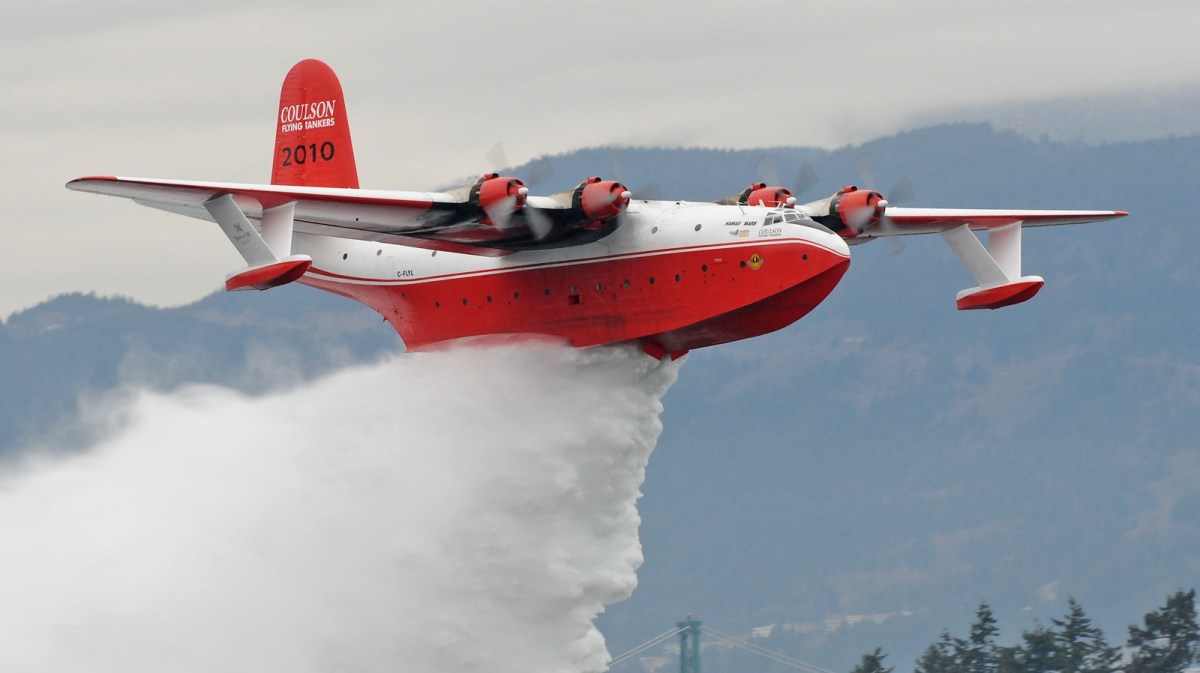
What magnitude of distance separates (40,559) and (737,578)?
107m

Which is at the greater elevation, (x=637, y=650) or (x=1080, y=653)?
(x=1080, y=653)

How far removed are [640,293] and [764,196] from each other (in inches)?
153

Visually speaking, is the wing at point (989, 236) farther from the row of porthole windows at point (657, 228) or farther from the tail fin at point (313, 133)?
the tail fin at point (313, 133)

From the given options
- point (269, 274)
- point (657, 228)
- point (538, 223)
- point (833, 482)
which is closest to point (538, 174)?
point (538, 223)

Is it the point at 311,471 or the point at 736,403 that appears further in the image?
the point at 736,403

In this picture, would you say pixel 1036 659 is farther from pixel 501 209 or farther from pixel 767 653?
pixel 767 653

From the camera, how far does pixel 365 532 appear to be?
3419cm

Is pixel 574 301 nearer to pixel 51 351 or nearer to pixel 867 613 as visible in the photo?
pixel 51 351

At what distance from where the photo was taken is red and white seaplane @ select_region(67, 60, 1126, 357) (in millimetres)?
31875

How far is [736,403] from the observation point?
638 feet

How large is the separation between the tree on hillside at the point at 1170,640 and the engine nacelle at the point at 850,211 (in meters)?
34.7

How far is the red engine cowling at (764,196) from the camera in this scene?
3575 cm

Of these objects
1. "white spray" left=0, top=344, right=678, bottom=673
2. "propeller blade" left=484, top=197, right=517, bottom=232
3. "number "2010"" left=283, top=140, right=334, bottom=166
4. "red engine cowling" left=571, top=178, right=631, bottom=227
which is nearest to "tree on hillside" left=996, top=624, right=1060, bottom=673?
"white spray" left=0, top=344, right=678, bottom=673

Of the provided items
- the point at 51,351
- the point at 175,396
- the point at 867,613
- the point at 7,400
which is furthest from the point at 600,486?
the point at 867,613
